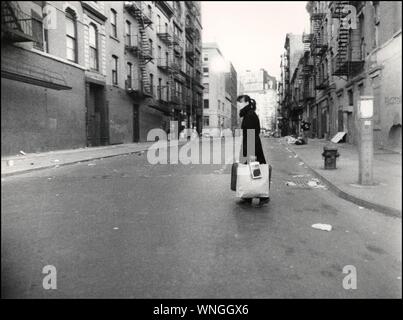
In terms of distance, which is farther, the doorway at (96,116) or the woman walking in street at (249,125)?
the woman walking in street at (249,125)

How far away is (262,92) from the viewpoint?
19.0 feet

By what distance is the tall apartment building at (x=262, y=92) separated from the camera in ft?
14.8

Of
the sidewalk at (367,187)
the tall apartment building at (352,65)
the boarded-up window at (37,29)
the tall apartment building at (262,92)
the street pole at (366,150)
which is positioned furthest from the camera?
the street pole at (366,150)

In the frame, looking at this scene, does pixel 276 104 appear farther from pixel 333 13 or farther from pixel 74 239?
pixel 74 239

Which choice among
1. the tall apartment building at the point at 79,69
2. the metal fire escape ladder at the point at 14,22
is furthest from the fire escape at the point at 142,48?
the metal fire escape ladder at the point at 14,22

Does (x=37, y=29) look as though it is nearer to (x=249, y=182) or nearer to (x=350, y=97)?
(x=350, y=97)

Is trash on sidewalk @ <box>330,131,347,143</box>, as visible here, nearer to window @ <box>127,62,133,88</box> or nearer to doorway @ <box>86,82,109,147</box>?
window @ <box>127,62,133,88</box>

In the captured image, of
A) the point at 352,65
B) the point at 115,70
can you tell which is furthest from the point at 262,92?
the point at 115,70

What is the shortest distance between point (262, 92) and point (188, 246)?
3.16 meters

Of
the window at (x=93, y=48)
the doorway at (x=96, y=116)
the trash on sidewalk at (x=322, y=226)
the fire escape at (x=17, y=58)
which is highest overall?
the window at (x=93, y=48)

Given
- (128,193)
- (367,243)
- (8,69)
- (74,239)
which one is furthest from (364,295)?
(128,193)

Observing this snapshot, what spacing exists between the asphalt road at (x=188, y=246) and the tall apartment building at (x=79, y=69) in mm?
318

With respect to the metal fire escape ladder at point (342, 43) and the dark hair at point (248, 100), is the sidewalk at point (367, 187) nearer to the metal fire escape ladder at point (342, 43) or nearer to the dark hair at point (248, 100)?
the metal fire escape ladder at point (342, 43)

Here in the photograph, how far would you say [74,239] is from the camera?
A: 3.25 meters
